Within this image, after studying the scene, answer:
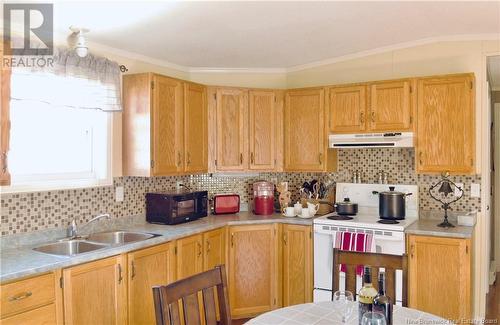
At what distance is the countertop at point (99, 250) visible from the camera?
7.23 feet

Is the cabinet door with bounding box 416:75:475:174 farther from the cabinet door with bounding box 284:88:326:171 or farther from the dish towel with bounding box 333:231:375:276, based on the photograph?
the cabinet door with bounding box 284:88:326:171

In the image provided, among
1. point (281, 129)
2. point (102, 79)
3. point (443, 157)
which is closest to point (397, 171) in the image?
point (443, 157)

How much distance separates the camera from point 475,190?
11.3 feet

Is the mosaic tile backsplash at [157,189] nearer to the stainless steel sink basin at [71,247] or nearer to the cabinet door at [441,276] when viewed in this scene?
the stainless steel sink basin at [71,247]

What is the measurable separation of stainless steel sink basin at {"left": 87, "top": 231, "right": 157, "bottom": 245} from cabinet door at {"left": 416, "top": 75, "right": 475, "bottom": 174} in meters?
2.31

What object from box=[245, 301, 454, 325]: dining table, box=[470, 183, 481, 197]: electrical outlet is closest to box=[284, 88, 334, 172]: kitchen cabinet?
box=[470, 183, 481, 197]: electrical outlet

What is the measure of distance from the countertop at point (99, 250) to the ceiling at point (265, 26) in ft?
4.77

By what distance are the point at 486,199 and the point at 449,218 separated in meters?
0.33

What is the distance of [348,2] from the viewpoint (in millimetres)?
2570

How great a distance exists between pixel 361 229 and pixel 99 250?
6.63 feet

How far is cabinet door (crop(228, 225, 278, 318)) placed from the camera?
144 inches

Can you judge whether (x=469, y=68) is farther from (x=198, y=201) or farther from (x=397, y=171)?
(x=198, y=201)

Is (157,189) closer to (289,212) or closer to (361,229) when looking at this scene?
(289,212)

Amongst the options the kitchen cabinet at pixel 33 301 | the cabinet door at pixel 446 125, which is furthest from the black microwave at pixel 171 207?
the cabinet door at pixel 446 125
